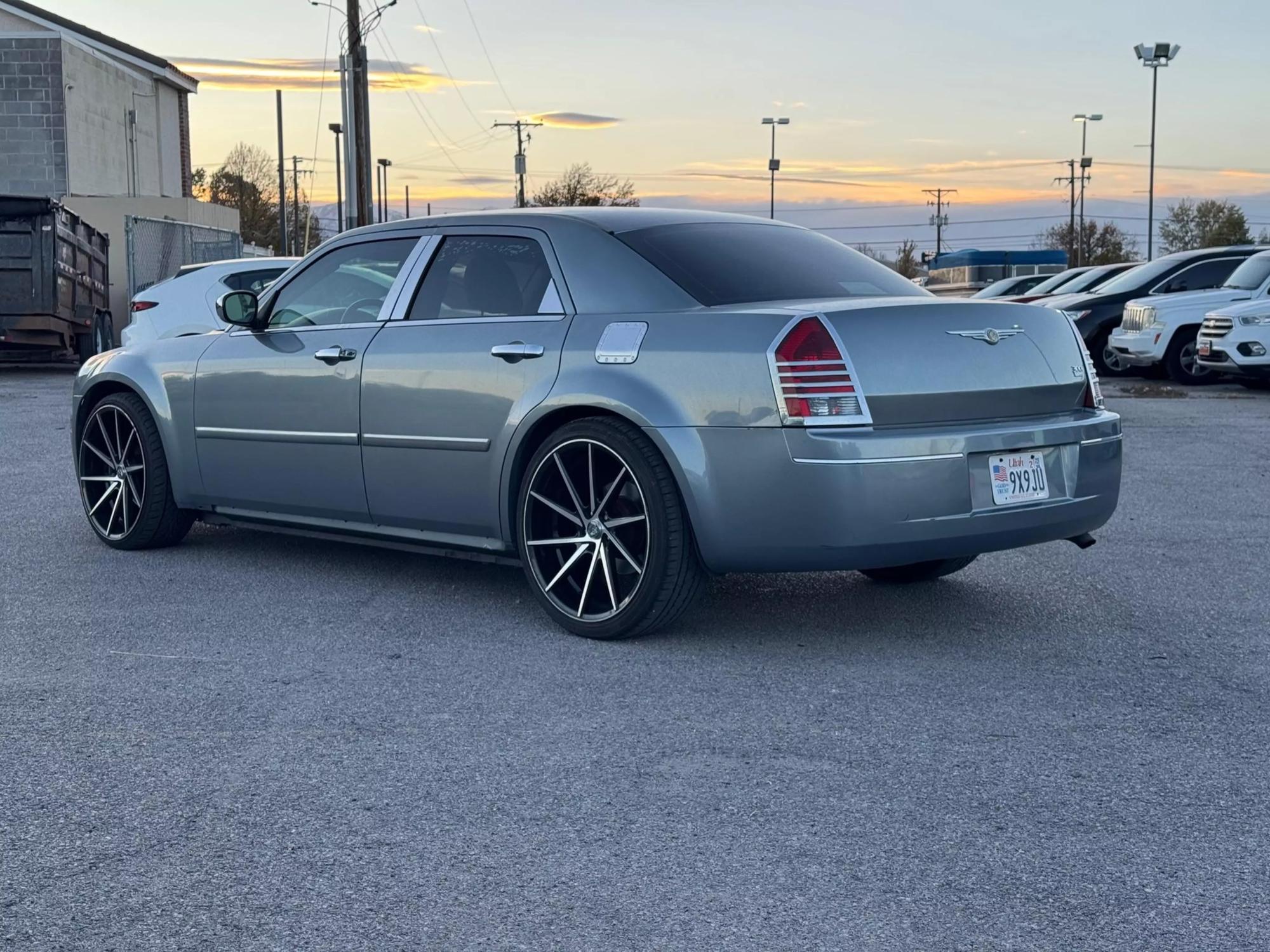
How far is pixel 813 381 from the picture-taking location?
4922 millimetres

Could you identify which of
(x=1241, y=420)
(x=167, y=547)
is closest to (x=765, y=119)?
(x=1241, y=420)

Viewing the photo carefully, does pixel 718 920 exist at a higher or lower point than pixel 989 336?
lower

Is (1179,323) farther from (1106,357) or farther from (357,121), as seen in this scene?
(357,121)

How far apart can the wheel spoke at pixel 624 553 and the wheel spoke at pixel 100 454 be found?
3188mm

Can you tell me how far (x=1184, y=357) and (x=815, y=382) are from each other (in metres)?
16.2

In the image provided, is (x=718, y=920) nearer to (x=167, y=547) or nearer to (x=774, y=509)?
(x=774, y=509)

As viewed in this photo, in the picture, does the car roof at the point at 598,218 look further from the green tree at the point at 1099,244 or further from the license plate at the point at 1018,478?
the green tree at the point at 1099,244

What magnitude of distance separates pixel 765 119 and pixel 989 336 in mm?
66797

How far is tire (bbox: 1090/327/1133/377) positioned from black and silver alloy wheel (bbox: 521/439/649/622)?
1656cm

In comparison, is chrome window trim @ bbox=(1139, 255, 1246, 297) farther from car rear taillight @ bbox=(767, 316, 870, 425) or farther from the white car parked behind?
car rear taillight @ bbox=(767, 316, 870, 425)

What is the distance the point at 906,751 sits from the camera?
4.12m

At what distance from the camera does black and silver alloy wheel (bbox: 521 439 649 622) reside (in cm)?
537

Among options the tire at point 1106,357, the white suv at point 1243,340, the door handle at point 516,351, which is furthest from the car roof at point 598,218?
the tire at point 1106,357

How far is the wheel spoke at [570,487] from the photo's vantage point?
17.9 feet
